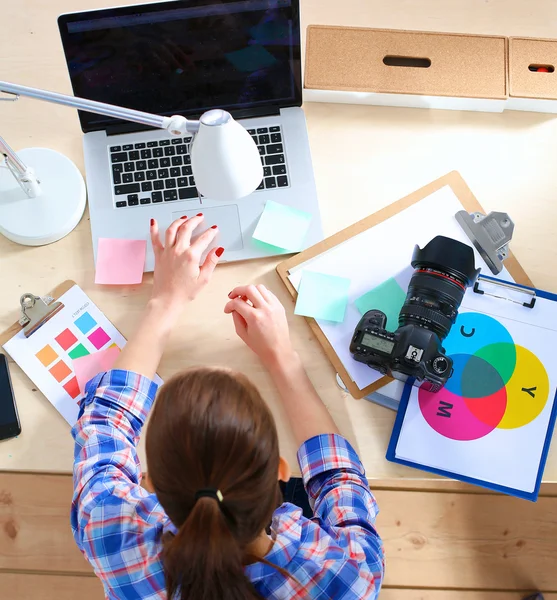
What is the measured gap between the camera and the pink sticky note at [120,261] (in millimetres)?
995

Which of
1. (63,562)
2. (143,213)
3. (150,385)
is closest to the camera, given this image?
(150,385)

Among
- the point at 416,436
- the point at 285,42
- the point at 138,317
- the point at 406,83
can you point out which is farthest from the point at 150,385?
the point at 406,83

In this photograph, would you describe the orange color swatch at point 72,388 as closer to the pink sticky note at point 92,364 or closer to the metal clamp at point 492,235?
the pink sticky note at point 92,364

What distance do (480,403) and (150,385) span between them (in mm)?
498

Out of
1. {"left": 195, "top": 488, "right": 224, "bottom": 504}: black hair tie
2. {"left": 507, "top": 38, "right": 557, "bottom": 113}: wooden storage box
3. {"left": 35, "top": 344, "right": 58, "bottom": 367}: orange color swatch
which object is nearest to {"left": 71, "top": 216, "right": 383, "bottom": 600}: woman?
{"left": 195, "top": 488, "right": 224, "bottom": 504}: black hair tie

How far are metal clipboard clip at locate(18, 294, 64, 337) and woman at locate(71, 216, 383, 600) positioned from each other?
0.50ft

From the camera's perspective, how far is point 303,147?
1034mm

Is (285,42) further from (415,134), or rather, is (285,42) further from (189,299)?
(189,299)

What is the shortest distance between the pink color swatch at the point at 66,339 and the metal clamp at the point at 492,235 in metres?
0.67

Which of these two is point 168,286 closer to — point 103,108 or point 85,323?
point 85,323

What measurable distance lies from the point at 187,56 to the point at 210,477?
2.15 feet

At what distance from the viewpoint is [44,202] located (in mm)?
1008

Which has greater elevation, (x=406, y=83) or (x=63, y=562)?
(x=406, y=83)

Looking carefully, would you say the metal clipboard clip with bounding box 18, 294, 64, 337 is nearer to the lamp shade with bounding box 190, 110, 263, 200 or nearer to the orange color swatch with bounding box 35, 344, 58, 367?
the orange color swatch with bounding box 35, 344, 58, 367
